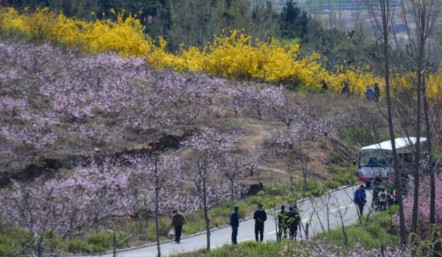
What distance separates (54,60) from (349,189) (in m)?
14.5

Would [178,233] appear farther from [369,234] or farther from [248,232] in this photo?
[369,234]

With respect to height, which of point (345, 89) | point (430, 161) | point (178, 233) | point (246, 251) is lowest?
point (345, 89)

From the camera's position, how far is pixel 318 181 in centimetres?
2967

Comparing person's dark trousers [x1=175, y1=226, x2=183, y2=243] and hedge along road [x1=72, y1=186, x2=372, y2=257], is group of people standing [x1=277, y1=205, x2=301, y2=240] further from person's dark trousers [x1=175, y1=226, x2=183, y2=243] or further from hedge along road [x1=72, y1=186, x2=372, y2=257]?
person's dark trousers [x1=175, y1=226, x2=183, y2=243]

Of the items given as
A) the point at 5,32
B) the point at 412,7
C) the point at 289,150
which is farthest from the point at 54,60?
the point at 412,7

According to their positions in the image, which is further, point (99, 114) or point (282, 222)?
point (99, 114)

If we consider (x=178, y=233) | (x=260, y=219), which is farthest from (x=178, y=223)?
(x=260, y=219)

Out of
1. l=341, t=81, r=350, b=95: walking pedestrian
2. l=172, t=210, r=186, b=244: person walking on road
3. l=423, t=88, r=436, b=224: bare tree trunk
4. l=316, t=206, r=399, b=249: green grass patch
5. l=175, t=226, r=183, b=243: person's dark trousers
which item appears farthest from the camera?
l=341, t=81, r=350, b=95: walking pedestrian

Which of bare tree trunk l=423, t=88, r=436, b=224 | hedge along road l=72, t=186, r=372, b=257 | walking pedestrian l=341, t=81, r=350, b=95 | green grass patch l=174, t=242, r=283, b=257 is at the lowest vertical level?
walking pedestrian l=341, t=81, r=350, b=95

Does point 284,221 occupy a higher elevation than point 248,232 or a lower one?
higher

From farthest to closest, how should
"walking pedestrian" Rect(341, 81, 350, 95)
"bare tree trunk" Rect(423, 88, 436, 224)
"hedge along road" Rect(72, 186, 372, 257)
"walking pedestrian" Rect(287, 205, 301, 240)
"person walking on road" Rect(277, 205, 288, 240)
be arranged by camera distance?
1. "walking pedestrian" Rect(341, 81, 350, 95)
2. "hedge along road" Rect(72, 186, 372, 257)
3. "person walking on road" Rect(277, 205, 288, 240)
4. "walking pedestrian" Rect(287, 205, 301, 240)
5. "bare tree trunk" Rect(423, 88, 436, 224)

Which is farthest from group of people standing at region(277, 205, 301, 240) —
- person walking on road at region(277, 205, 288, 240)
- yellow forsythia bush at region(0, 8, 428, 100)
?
yellow forsythia bush at region(0, 8, 428, 100)

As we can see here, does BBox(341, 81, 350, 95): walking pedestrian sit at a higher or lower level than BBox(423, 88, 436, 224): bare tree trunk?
lower

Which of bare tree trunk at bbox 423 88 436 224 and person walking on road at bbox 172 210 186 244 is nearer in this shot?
bare tree trunk at bbox 423 88 436 224
